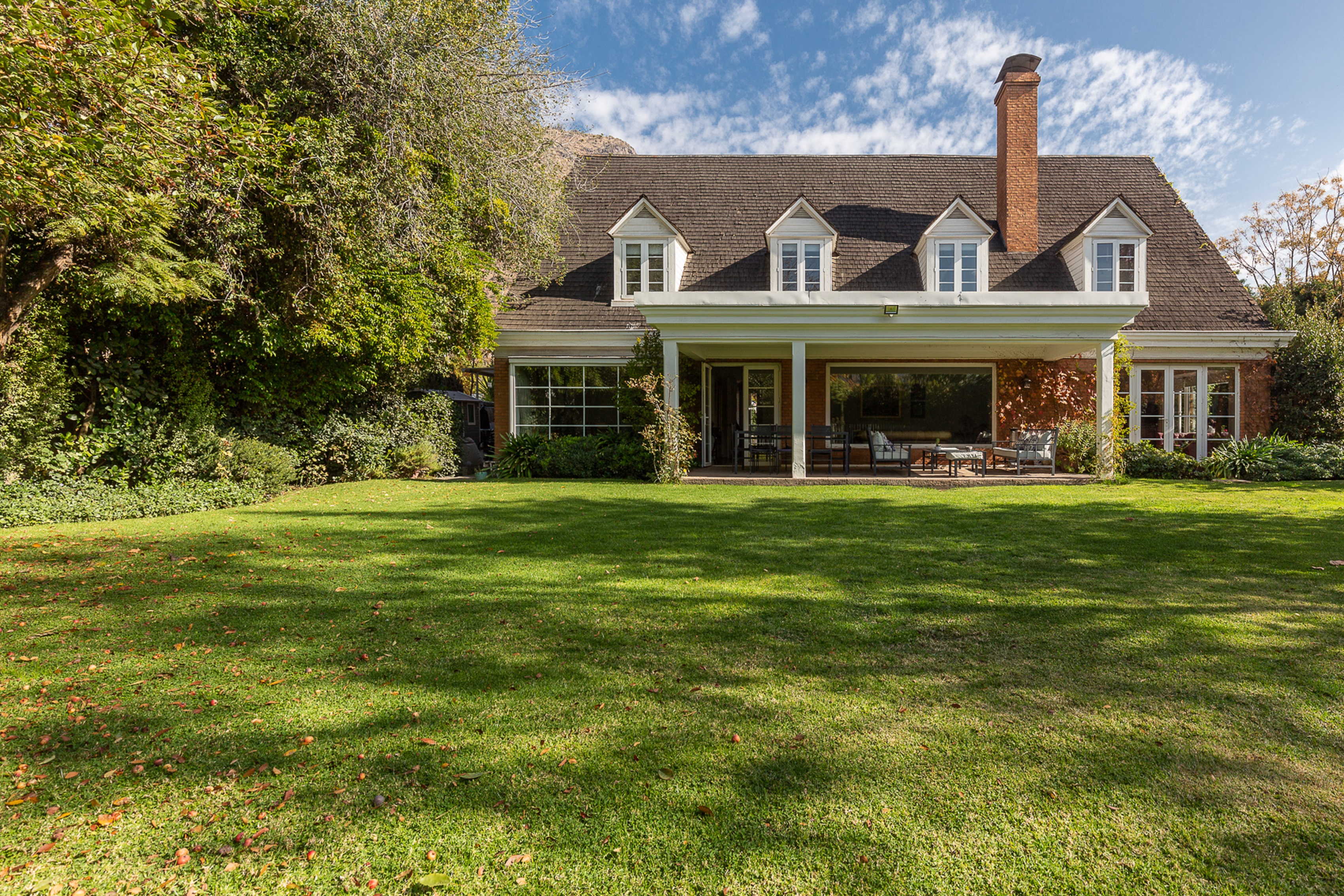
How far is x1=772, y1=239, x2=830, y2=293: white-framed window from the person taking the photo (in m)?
16.5

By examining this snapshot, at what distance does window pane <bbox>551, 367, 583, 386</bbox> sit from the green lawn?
34.4ft

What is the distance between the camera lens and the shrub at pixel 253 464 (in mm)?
10875

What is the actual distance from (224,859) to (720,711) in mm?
1986

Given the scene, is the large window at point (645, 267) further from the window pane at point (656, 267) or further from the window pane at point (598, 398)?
the window pane at point (598, 398)

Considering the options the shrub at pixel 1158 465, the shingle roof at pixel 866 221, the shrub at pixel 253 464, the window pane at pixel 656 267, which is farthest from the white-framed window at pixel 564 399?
the shrub at pixel 1158 465

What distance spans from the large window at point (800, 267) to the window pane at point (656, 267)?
10.2 feet

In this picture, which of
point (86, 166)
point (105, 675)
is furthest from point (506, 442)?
point (105, 675)

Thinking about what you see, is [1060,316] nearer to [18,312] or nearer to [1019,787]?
[1019,787]

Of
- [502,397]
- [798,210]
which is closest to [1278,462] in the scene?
[798,210]

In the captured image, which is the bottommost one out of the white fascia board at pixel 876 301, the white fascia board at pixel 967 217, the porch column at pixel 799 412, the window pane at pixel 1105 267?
the porch column at pixel 799 412

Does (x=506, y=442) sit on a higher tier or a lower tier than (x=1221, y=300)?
lower

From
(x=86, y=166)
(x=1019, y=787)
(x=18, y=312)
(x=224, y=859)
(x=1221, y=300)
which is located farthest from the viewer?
(x=1221, y=300)

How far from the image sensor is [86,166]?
594cm

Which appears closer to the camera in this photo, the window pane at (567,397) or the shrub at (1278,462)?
the shrub at (1278,462)
